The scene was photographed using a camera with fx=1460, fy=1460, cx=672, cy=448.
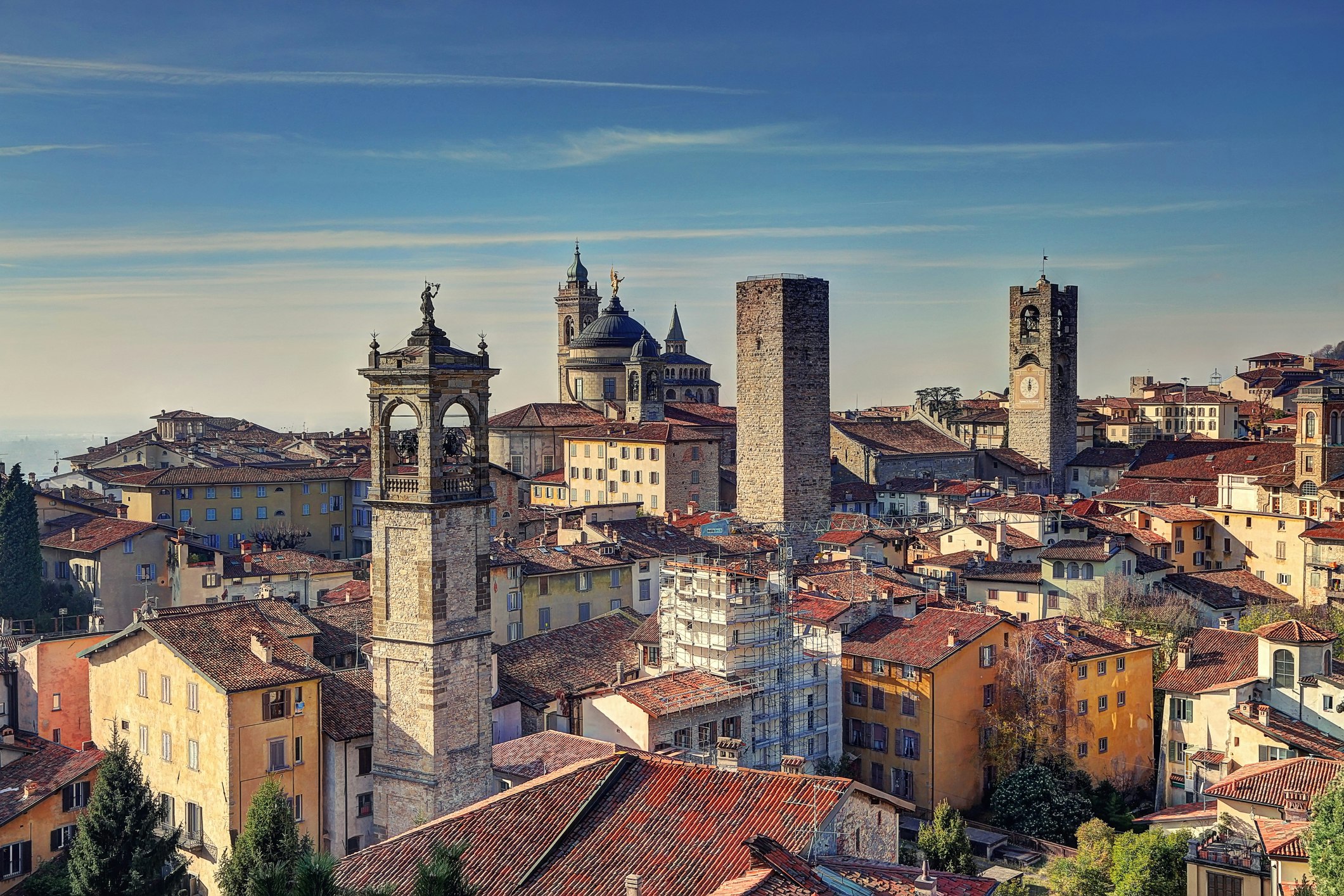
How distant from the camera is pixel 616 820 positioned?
58.6 feet

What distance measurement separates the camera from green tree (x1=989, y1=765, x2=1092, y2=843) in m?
32.3

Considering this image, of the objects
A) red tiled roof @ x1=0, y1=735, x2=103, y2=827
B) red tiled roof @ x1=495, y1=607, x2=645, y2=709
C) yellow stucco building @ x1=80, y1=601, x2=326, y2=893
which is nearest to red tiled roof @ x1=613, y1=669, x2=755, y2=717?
red tiled roof @ x1=495, y1=607, x2=645, y2=709

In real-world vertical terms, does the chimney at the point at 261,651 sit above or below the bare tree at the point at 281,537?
above

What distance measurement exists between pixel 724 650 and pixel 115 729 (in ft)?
41.2

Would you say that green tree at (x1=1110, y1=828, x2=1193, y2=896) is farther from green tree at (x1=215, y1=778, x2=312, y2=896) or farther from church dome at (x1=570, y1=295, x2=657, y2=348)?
church dome at (x1=570, y1=295, x2=657, y2=348)

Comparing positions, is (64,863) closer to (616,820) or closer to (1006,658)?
(616,820)

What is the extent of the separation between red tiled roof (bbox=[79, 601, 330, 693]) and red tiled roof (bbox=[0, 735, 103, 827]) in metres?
2.18

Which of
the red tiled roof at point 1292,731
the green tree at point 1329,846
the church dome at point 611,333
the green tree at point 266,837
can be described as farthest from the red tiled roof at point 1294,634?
the church dome at point 611,333

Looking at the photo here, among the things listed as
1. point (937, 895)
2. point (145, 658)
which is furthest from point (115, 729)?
point (937, 895)

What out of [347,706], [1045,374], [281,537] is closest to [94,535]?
[281,537]

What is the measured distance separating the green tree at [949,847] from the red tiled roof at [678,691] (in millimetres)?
4721

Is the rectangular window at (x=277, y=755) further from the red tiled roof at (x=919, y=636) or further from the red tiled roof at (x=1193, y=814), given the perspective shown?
the red tiled roof at (x=1193, y=814)

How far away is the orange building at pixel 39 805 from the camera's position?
26.3 meters

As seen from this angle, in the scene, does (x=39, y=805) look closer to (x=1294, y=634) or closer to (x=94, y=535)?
(x=94, y=535)
